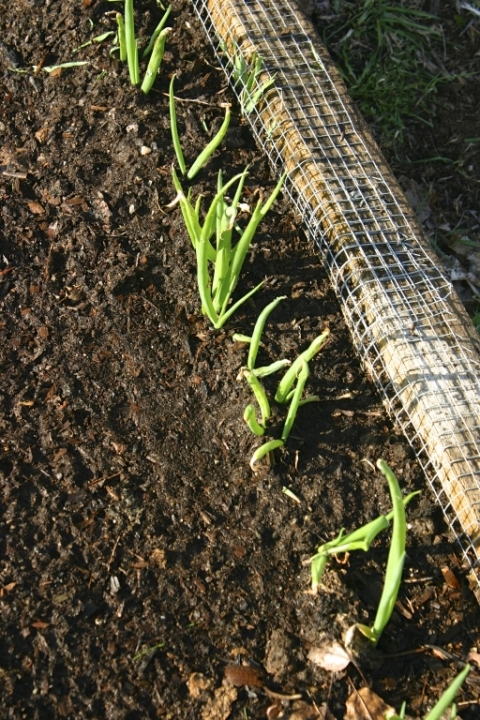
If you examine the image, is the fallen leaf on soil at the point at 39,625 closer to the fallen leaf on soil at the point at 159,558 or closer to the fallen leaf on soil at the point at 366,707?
the fallen leaf on soil at the point at 159,558

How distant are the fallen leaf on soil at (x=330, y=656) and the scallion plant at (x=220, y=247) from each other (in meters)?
0.87

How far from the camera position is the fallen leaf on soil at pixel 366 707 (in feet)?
5.70

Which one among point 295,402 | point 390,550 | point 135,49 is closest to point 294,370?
point 295,402

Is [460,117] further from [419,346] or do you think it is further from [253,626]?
[253,626]

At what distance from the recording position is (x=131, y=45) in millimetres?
2486

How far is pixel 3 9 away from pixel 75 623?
84.9 inches

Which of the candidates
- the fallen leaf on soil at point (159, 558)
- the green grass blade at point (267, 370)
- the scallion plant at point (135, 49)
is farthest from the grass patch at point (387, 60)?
the fallen leaf on soil at point (159, 558)

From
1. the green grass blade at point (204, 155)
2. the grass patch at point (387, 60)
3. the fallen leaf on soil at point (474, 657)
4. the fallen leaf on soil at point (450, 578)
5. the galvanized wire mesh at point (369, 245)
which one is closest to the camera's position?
the fallen leaf on soil at point (474, 657)

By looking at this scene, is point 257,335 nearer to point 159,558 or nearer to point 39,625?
point 159,558

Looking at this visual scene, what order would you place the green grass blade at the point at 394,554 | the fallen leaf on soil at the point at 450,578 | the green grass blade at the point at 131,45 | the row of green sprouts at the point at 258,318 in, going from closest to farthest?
the green grass blade at the point at 394,554 → the row of green sprouts at the point at 258,318 → the fallen leaf on soil at the point at 450,578 → the green grass blade at the point at 131,45

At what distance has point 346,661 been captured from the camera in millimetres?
1791

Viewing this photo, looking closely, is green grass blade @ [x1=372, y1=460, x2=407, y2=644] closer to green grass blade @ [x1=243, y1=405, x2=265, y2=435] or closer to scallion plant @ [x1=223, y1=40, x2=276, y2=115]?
green grass blade @ [x1=243, y1=405, x2=265, y2=435]

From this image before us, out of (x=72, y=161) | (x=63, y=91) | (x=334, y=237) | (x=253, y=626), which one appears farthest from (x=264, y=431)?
(x=63, y=91)

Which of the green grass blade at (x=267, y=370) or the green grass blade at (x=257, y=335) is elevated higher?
the green grass blade at (x=257, y=335)
